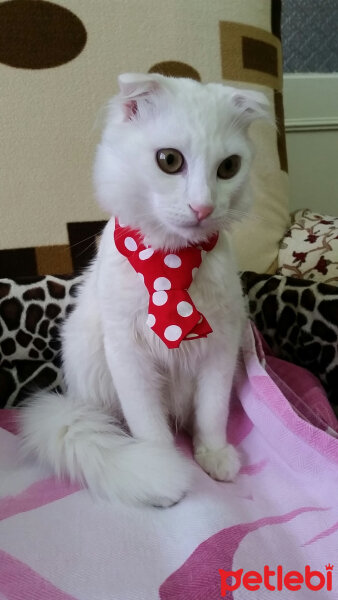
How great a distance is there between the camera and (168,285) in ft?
2.25

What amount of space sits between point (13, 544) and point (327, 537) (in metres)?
0.39

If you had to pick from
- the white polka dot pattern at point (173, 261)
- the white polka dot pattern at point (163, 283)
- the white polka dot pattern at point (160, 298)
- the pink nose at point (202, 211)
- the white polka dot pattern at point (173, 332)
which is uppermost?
the pink nose at point (202, 211)

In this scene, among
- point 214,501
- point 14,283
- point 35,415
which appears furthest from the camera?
point 14,283

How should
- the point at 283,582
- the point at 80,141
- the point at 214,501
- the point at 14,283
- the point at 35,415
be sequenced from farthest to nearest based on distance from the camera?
the point at 80,141 < the point at 14,283 < the point at 35,415 < the point at 214,501 < the point at 283,582

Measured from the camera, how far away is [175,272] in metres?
0.69

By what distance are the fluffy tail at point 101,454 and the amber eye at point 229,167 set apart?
0.40 m

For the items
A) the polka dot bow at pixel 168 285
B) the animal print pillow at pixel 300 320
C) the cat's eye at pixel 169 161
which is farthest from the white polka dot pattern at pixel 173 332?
the animal print pillow at pixel 300 320

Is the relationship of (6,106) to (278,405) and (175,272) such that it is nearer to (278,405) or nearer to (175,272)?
(175,272)

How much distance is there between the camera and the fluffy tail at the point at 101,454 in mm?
637

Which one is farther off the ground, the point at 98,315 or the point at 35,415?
the point at 98,315

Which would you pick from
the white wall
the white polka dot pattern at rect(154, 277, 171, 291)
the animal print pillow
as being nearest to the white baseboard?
the white wall

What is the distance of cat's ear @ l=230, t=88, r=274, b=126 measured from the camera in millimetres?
640

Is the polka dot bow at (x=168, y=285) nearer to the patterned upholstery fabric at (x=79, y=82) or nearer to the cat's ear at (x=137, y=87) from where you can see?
the cat's ear at (x=137, y=87)

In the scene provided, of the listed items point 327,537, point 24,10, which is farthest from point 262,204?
point 327,537
